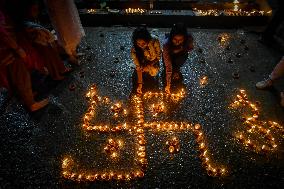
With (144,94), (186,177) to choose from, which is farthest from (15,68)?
(186,177)

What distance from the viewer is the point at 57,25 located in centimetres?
548

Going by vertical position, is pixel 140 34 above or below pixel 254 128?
above

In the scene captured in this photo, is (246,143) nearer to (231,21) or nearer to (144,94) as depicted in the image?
(144,94)

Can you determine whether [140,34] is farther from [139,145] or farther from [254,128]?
[254,128]

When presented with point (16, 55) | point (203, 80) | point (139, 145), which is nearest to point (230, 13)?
point (203, 80)

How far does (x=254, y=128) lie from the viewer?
4.95m

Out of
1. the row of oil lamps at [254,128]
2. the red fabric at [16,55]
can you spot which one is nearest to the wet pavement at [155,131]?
the row of oil lamps at [254,128]

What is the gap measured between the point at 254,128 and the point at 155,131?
6.10 feet

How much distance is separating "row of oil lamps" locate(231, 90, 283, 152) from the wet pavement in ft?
0.08

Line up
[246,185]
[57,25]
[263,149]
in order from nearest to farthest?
[246,185] → [263,149] → [57,25]

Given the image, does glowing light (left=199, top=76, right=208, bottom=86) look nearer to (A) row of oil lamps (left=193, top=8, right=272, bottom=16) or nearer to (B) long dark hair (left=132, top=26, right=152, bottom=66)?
(B) long dark hair (left=132, top=26, right=152, bottom=66)

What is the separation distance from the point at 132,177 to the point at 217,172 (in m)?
1.37

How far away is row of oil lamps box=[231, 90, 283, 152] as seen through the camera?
183 inches

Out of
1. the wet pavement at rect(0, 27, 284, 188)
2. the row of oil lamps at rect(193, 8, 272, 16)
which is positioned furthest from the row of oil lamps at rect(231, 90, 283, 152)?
the row of oil lamps at rect(193, 8, 272, 16)
